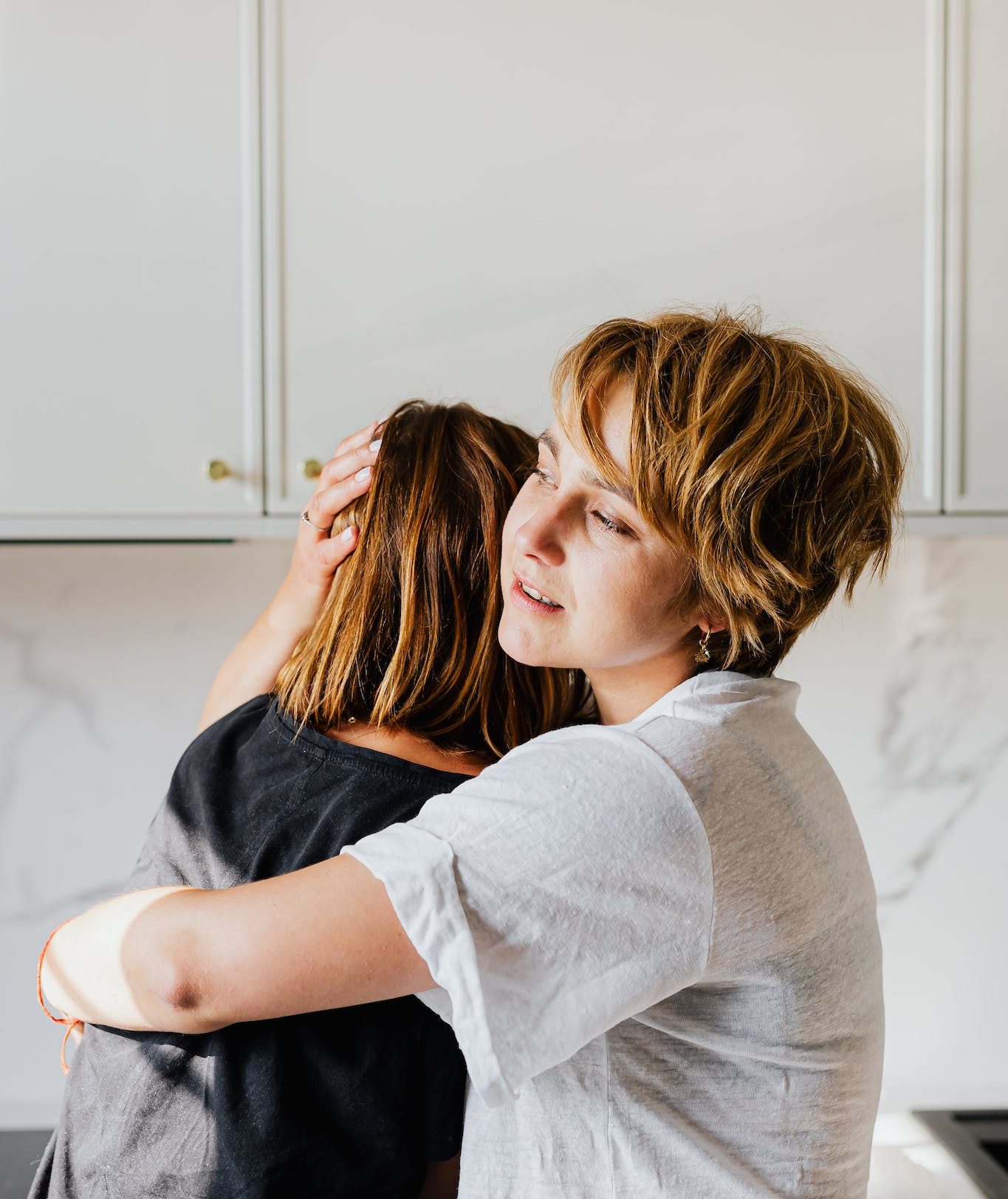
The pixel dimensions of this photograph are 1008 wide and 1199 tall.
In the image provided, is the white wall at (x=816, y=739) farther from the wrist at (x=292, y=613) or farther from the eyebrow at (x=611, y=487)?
the eyebrow at (x=611, y=487)

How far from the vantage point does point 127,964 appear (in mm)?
701

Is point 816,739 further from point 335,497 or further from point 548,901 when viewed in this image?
point 548,901

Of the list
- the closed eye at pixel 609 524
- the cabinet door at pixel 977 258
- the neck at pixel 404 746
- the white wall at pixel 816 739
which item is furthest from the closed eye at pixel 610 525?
the white wall at pixel 816 739

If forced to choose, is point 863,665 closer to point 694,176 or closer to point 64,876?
point 694,176

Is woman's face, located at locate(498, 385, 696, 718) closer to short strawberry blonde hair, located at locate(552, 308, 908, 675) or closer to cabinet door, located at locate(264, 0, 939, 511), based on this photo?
short strawberry blonde hair, located at locate(552, 308, 908, 675)

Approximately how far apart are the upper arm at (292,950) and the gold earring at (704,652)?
331 mm

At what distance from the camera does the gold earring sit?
817mm

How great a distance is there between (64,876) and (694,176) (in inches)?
51.1

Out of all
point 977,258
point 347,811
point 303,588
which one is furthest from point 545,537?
point 977,258

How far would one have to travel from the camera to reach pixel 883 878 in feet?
5.47

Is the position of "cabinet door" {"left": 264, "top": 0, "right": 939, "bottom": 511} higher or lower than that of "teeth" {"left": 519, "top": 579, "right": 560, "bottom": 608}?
higher

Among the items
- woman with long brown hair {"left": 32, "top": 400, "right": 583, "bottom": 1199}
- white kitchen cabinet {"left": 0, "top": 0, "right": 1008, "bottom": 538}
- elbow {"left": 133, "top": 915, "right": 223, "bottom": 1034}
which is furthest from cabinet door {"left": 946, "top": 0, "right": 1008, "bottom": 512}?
elbow {"left": 133, "top": 915, "right": 223, "bottom": 1034}

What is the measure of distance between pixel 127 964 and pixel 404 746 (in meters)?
0.25

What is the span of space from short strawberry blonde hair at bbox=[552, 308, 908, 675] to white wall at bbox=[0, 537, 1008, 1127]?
873 millimetres
